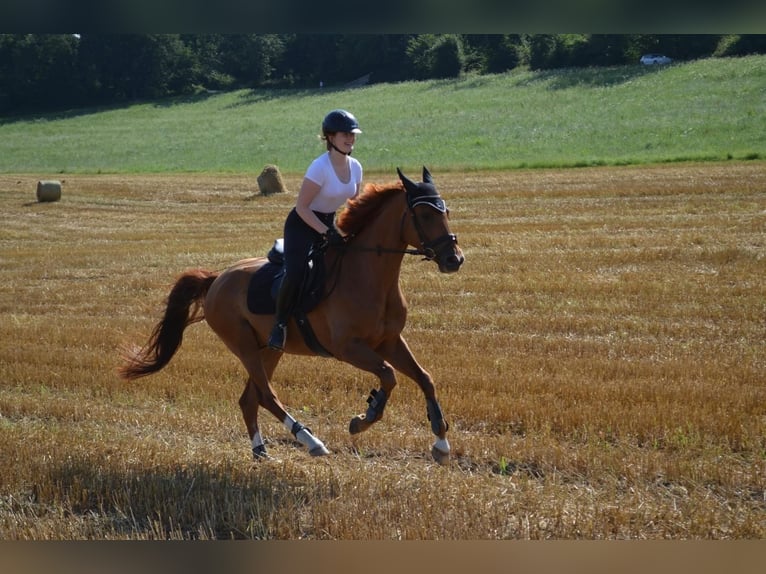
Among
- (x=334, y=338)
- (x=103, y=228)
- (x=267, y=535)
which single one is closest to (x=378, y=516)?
(x=267, y=535)

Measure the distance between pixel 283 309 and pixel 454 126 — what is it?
42.4 meters

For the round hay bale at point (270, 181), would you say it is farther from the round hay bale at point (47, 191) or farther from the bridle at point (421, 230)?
the bridle at point (421, 230)

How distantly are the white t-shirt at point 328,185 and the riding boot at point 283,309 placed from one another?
0.64m

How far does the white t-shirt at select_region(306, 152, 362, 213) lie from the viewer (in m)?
6.93

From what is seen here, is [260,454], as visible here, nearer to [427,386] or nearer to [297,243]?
[427,386]

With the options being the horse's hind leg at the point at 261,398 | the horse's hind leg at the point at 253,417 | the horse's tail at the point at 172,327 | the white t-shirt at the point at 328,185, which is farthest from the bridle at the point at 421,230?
the horse's tail at the point at 172,327

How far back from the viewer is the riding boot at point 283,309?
7.19 m

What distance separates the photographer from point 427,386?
6.85 metres

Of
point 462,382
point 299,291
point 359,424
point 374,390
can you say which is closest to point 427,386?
point 374,390

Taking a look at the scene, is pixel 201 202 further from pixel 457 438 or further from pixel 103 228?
pixel 457 438

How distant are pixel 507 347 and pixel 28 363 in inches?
232

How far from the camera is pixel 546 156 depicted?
36.9m

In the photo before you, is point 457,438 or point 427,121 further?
point 427,121

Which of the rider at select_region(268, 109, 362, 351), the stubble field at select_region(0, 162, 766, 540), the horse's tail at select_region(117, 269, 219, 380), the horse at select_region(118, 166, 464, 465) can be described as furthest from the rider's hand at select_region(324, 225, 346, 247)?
the horse's tail at select_region(117, 269, 219, 380)
